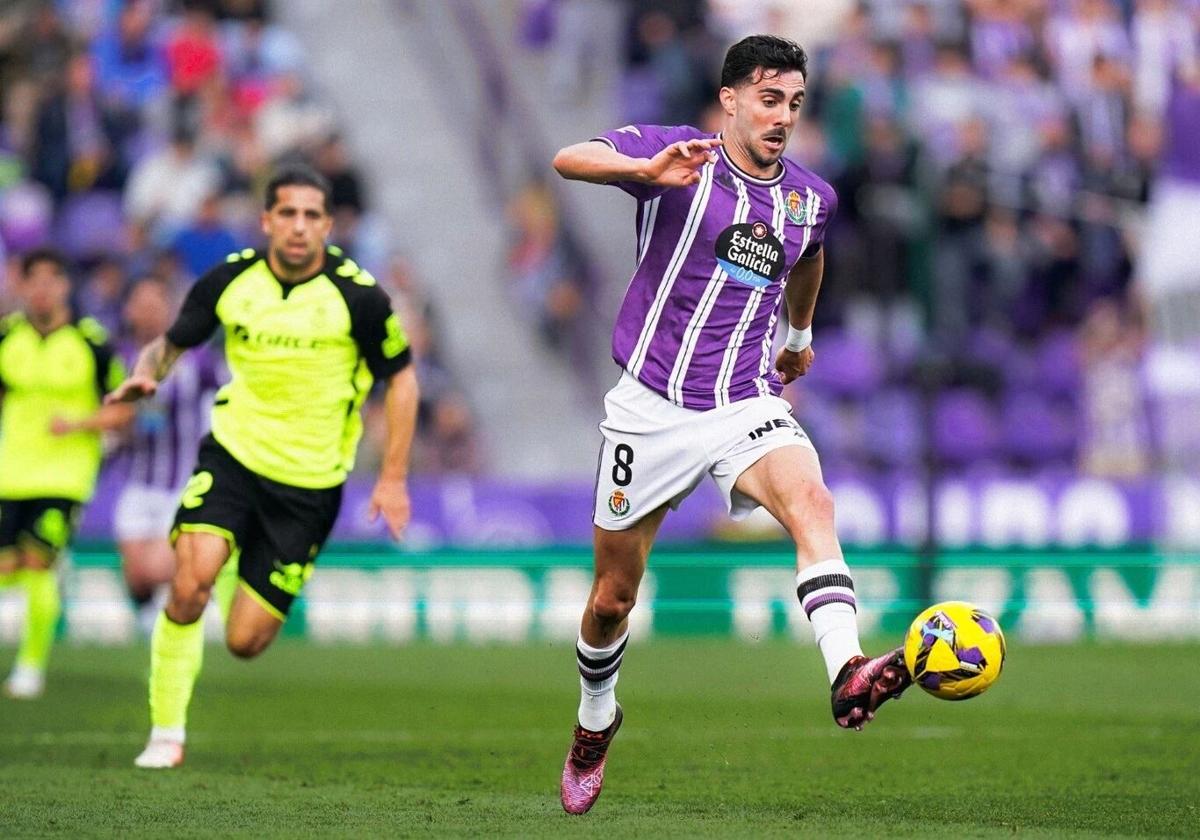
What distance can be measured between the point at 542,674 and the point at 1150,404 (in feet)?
20.8

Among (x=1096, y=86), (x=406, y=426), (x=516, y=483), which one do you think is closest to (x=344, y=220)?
(x=516, y=483)

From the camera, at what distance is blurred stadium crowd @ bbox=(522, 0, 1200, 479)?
17547 mm

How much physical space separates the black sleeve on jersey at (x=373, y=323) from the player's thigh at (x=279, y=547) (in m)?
0.67

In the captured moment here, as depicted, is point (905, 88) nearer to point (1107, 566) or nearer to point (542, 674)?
point (1107, 566)

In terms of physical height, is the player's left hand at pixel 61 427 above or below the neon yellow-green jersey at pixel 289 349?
below

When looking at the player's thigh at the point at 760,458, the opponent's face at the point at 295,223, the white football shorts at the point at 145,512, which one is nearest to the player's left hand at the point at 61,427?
the white football shorts at the point at 145,512

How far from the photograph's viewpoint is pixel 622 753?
943 cm

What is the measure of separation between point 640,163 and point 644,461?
112cm

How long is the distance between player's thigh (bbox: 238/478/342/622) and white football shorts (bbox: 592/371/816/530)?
2.38m

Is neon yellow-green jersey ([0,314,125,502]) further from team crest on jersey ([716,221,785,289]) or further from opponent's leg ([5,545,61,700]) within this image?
team crest on jersey ([716,221,785,289])

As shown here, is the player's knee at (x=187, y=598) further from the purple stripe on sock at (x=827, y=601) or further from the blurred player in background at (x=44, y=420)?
the blurred player in background at (x=44, y=420)

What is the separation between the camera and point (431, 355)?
60.4 ft

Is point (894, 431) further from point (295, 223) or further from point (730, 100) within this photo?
point (730, 100)

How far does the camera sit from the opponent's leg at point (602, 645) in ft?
24.1
